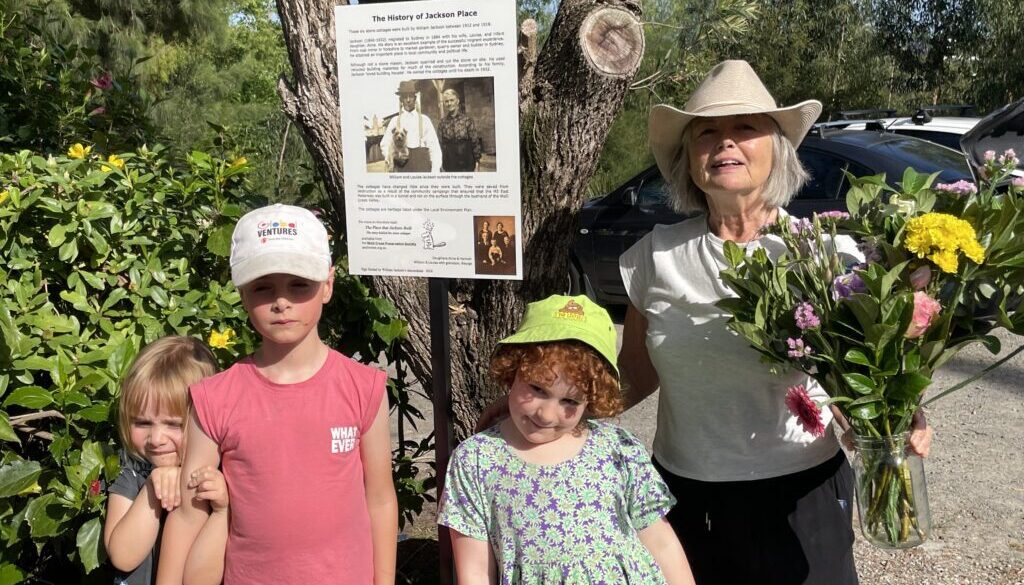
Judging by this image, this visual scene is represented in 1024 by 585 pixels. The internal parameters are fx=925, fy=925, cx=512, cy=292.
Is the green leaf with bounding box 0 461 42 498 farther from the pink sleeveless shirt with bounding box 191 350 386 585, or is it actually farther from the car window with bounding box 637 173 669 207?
the car window with bounding box 637 173 669 207

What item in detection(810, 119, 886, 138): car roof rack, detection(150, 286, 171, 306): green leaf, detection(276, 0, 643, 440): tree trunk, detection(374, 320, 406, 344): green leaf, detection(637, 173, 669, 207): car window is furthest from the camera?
detection(637, 173, 669, 207): car window

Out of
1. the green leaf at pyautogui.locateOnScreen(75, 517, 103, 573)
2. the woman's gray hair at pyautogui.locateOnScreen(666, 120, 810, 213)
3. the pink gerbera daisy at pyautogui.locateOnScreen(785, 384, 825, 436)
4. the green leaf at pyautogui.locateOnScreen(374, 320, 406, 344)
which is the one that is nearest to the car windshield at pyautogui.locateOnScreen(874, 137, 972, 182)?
the woman's gray hair at pyautogui.locateOnScreen(666, 120, 810, 213)

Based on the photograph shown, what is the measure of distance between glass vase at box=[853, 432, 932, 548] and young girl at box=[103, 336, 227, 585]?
1396 mm

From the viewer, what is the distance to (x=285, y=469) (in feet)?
6.63

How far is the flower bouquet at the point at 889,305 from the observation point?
186 cm

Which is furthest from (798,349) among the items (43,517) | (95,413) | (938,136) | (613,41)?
(938,136)

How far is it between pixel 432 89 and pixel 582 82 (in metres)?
0.60

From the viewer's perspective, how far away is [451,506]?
6.73 ft

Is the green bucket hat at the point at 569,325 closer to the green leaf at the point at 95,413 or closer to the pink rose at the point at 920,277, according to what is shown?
the pink rose at the point at 920,277

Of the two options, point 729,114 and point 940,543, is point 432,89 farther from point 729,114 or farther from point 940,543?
point 940,543

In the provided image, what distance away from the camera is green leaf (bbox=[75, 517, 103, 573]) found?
2.16 m

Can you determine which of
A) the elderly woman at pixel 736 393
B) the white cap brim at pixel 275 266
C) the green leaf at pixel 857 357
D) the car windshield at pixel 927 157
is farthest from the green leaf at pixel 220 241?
the car windshield at pixel 927 157

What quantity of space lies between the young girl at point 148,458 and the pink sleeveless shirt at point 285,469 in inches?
3.2

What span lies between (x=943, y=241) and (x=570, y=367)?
80 cm
